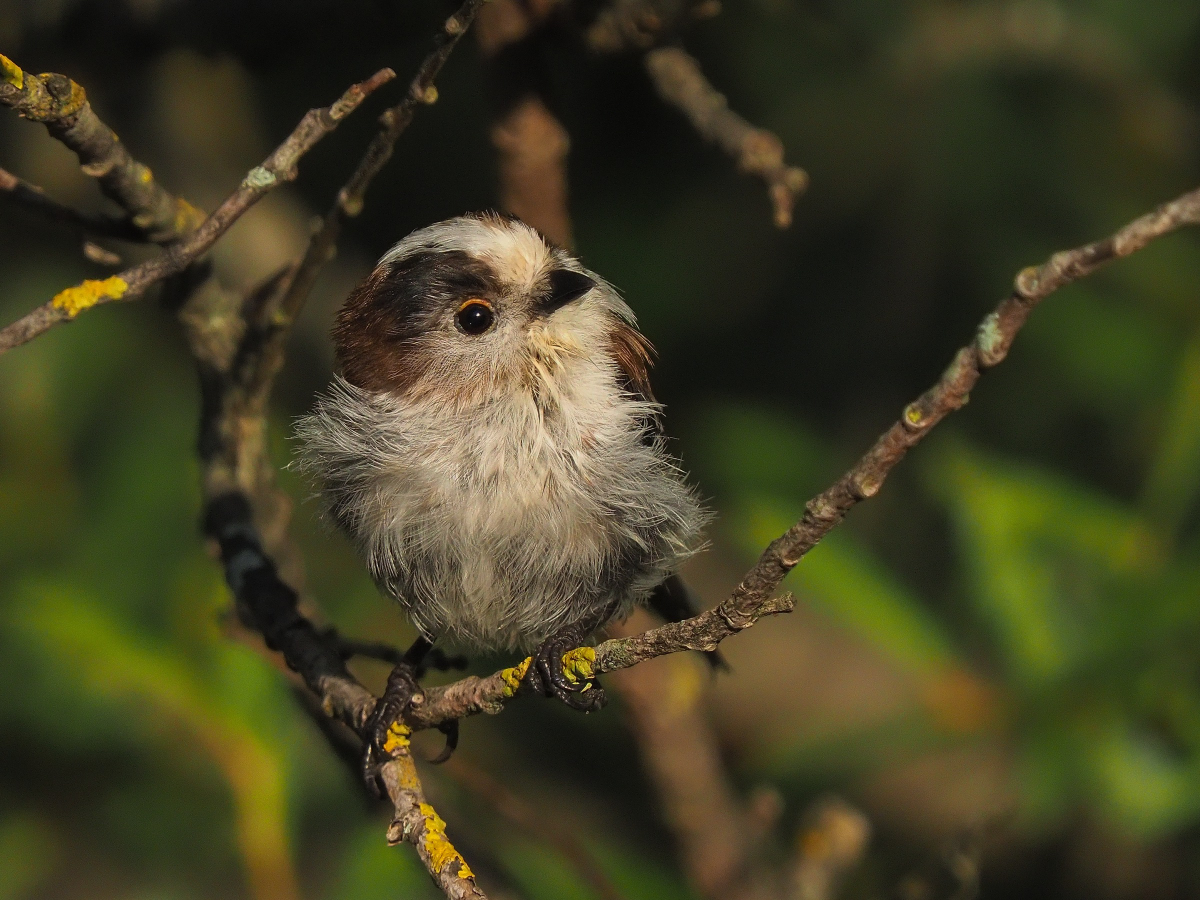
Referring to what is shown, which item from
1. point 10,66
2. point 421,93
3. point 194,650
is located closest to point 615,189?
point 194,650

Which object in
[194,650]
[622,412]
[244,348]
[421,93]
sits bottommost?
[194,650]

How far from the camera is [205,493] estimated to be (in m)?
2.80

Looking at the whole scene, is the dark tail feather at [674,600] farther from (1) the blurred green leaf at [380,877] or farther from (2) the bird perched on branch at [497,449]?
(1) the blurred green leaf at [380,877]

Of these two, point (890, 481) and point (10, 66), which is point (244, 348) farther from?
point (890, 481)

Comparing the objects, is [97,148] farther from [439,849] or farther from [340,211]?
[439,849]

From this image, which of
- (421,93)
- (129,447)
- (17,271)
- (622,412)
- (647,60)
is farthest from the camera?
(17,271)

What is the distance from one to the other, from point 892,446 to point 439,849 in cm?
88

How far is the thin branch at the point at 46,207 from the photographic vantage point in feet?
7.88

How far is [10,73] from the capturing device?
195 cm

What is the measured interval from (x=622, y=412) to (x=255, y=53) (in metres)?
1.41

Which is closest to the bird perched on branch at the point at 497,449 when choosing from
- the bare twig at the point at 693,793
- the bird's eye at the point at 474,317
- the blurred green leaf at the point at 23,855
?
the bird's eye at the point at 474,317

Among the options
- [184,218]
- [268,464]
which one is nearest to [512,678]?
[268,464]

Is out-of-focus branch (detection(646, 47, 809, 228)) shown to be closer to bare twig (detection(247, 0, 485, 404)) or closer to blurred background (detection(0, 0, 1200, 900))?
blurred background (detection(0, 0, 1200, 900))

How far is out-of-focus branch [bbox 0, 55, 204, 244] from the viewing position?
2.03 metres
